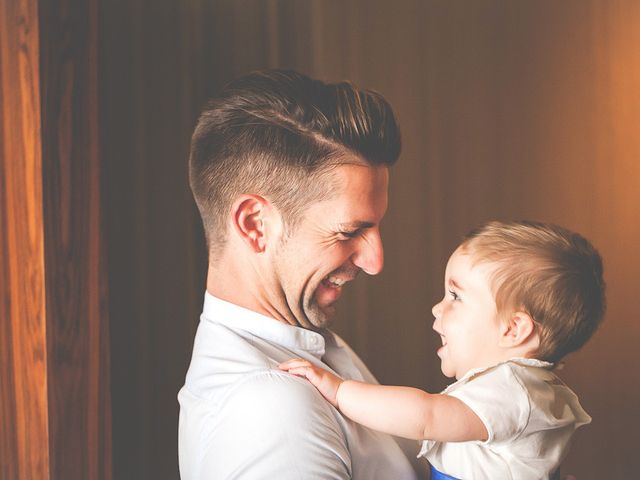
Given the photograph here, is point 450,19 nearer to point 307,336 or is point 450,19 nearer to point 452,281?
point 452,281

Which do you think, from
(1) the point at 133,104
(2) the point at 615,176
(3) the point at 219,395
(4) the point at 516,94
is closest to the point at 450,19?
(4) the point at 516,94

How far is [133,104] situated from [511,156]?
1.55 meters

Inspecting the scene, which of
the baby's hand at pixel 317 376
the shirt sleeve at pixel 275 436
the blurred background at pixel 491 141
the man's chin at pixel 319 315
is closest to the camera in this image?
the shirt sleeve at pixel 275 436

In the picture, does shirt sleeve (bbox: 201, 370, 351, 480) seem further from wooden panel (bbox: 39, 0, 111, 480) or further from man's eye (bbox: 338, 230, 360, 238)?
wooden panel (bbox: 39, 0, 111, 480)

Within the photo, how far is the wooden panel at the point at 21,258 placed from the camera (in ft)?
5.25

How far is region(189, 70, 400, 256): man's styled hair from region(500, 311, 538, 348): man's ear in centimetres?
40

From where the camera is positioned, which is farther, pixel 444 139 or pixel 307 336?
pixel 444 139

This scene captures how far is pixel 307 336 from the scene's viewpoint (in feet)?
4.31

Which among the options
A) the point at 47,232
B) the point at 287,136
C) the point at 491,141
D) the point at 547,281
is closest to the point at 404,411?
the point at 547,281

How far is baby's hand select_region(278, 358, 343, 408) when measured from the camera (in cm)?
113

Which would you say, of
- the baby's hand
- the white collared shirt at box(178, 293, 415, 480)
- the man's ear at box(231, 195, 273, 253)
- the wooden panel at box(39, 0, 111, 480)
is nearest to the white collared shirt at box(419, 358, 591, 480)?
the white collared shirt at box(178, 293, 415, 480)

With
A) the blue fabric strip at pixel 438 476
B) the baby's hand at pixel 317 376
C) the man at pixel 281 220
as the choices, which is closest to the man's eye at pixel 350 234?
the man at pixel 281 220

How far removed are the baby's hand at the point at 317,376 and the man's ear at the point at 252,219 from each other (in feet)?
0.76

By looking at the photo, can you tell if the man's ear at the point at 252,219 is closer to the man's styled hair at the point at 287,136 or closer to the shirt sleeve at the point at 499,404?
the man's styled hair at the point at 287,136
